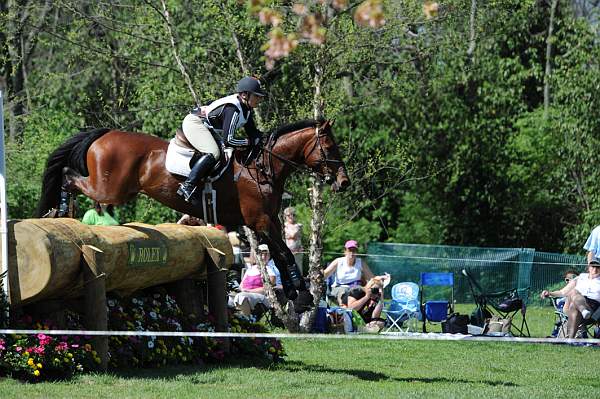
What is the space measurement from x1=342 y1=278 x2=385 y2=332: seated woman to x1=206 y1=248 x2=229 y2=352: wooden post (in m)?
4.85

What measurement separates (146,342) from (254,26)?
6.39 m

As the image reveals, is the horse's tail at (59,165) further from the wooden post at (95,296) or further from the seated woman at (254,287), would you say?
the seated woman at (254,287)

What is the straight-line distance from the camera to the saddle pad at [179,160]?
11.5 metres

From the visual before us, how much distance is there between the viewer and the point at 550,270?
19.7 meters

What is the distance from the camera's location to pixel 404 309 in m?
15.9

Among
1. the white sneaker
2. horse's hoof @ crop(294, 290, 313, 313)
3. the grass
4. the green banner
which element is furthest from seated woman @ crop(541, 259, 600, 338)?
the green banner

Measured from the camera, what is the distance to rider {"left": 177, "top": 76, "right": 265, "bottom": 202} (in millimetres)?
10953

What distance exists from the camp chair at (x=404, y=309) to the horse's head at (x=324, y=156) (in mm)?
4612

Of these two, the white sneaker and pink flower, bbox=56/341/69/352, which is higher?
pink flower, bbox=56/341/69/352

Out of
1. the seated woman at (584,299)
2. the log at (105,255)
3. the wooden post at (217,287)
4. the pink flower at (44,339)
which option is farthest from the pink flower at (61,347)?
the seated woman at (584,299)

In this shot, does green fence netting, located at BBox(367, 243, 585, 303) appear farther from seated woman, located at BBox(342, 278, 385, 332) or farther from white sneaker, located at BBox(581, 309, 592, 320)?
white sneaker, located at BBox(581, 309, 592, 320)

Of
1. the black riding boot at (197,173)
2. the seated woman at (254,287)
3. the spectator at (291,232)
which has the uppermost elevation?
the black riding boot at (197,173)

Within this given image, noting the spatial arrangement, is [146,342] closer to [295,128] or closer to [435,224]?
[295,128]

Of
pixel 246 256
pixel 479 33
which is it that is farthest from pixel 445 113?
pixel 246 256
